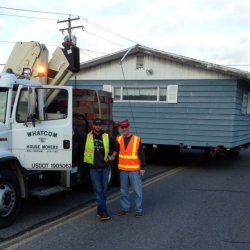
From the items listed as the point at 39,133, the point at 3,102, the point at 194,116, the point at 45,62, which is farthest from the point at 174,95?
the point at 3,102

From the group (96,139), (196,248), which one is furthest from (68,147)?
(196,248)

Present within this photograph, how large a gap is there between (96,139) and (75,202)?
1975 millimetres

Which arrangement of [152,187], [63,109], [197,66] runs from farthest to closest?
[197,66] → [152,187] → [63,109]

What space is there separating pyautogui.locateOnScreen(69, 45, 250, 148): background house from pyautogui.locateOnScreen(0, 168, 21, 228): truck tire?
7961 mm

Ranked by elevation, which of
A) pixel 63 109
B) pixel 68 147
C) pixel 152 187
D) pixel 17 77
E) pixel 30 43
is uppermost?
pixel 30 43

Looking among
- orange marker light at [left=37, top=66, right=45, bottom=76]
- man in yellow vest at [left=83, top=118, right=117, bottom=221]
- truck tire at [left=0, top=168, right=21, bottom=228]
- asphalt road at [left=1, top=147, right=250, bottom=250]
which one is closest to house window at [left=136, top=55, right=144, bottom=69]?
asphalt road at [left=1, top=147, right=250, bottom=250]

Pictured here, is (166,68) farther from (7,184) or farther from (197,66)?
(7,184)

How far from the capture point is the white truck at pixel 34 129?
6648mm

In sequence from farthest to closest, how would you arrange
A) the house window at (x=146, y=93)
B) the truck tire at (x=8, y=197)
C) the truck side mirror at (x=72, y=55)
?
the house window at (x=146, y=93) → the truck side mirror at (x=72, y=55) → the truck tire at (x=8, y=197)

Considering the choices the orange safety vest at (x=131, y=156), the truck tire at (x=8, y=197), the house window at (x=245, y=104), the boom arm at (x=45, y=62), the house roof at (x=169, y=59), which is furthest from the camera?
the house window at (x=245, y=104)

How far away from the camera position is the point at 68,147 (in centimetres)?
719

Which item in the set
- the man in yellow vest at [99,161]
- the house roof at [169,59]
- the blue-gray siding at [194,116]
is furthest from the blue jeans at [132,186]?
the house roof at [169,59]

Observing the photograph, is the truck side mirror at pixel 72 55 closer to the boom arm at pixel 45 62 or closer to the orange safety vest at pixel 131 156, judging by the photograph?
the boom arm at pixel 45 62

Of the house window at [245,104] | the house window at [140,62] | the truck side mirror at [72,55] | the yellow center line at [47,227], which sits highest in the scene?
the house window at [140,62]
